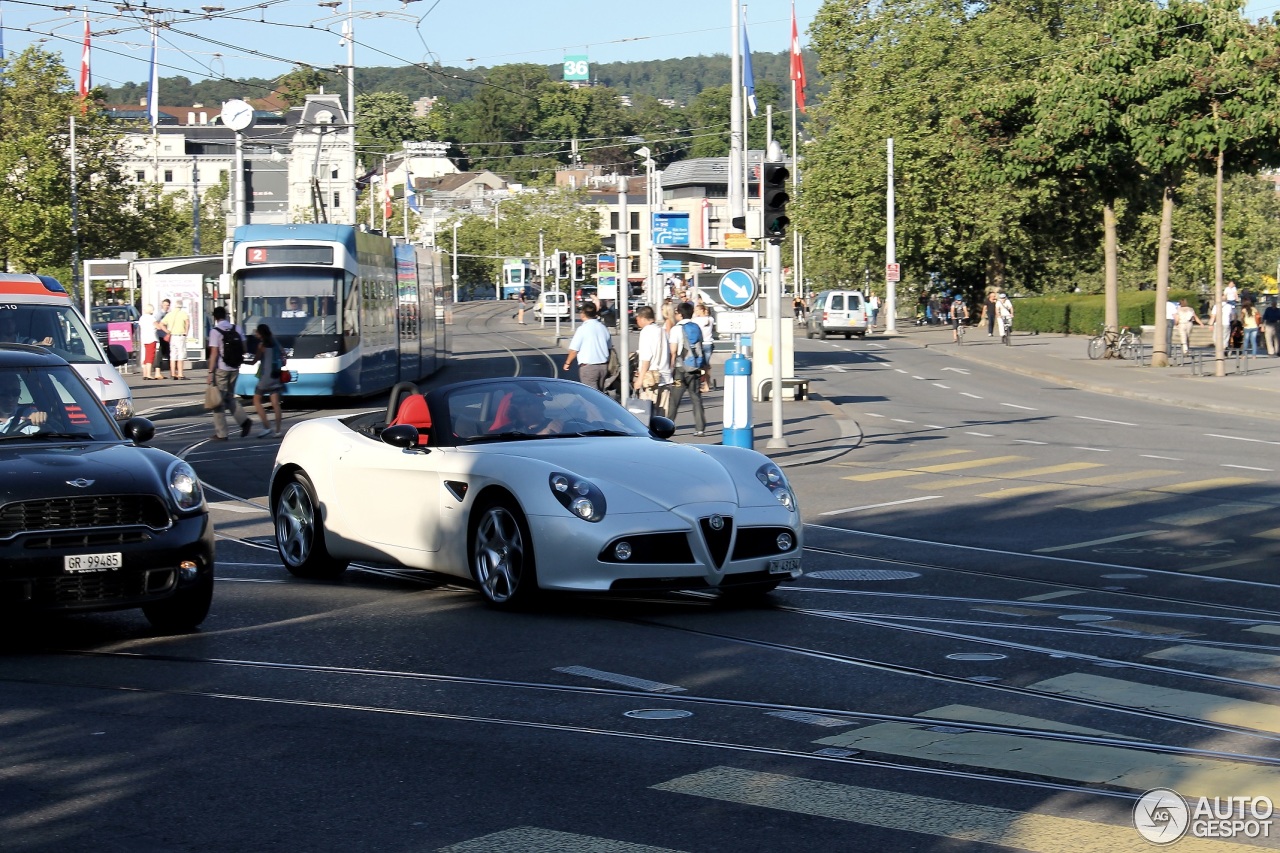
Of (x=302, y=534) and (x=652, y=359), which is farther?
(x=652, y=359)

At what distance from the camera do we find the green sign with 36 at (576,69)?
60531 mm

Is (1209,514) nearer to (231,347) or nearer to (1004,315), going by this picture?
(231,347)

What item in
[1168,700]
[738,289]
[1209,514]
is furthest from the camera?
[738,289]

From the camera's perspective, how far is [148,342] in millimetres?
41562

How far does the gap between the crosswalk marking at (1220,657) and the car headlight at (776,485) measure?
8.01ft

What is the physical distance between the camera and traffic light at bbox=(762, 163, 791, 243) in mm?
19953

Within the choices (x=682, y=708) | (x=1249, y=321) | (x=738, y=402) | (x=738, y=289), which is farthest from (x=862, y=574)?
(x=1249, y=321)

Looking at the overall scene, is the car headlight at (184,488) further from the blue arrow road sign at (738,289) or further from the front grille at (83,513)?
the blue arrow road sign at (738,289)

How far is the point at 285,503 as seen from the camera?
11.6 m

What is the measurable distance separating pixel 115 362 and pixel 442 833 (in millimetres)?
13477

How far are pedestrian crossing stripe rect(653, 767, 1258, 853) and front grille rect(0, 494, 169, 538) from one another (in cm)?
386

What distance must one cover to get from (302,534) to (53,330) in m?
8.48

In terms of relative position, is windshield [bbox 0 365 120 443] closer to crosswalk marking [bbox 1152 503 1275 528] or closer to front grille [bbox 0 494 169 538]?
front grille [bbox 0 494 169 538]

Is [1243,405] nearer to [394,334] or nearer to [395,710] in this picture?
[394,334]
